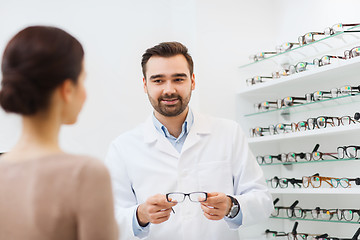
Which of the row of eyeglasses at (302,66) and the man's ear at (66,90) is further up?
the row of eyeglasses at (302,66)

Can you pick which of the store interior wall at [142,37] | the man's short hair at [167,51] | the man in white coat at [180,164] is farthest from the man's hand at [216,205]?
the store interior wall at [142,37]

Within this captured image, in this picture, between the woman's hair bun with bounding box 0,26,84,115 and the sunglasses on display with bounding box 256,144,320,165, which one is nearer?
the woman's hair bun with bounding box 0,26,84,115

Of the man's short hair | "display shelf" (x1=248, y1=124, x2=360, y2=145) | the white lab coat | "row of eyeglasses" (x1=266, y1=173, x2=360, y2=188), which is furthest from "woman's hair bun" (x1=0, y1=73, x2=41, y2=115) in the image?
"row of eyeglasses" (x1=266, y1=173, x2=360, y2=188)

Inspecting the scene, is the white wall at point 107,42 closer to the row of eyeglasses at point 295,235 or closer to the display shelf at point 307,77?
the display shelf at point 307,77

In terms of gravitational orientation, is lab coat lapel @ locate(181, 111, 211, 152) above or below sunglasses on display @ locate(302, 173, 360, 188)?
above

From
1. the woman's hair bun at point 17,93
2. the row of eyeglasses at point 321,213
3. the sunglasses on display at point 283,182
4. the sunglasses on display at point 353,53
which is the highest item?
the sunglasses on display at point 353,53

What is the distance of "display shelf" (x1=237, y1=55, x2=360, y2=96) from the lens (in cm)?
261

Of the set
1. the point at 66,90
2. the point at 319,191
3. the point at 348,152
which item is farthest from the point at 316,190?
the point at 66,90

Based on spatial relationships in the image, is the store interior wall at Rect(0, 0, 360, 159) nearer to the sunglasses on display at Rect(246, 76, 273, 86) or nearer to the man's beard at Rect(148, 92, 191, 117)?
the sunglasses on display at Rect(246, 76, 273, 86)

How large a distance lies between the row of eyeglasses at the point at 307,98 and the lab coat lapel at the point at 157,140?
1.04 m

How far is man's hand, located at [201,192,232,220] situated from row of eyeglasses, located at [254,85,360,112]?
1.07 metres

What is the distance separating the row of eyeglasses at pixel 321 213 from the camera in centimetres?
262

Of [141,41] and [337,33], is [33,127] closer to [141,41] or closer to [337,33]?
[337,33]

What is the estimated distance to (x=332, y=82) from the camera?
2916mm
